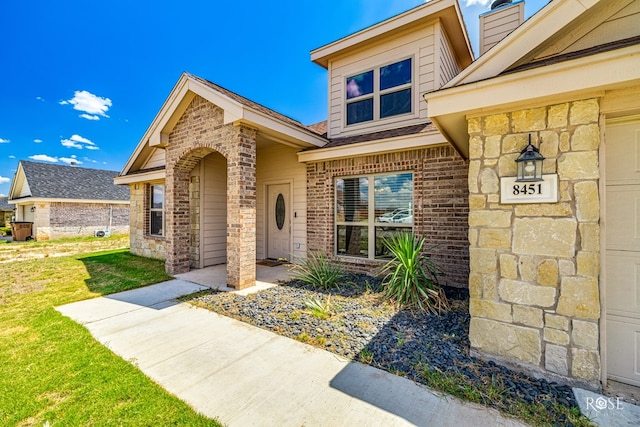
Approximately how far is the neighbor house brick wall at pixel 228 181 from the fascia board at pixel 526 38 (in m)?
3.95

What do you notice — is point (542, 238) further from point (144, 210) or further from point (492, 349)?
point (144, 210)

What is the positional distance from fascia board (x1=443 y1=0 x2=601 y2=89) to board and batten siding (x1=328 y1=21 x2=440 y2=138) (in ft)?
11.3

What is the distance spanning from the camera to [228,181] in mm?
5430

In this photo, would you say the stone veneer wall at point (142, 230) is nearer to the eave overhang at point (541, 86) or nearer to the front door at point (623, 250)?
the eave overhang at point (541, 86)

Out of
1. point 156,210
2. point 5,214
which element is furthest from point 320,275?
point 5,214

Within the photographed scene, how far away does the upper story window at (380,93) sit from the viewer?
250 inches

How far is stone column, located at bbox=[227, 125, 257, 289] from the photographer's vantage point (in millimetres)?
5273

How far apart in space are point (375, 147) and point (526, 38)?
3.31m

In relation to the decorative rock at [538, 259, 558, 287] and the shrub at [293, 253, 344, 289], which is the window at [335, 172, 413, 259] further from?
the decorative rock at [538, 259, 558, 287]

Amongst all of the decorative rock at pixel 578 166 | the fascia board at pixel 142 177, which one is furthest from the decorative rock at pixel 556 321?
the fascia board at pixel 142 177

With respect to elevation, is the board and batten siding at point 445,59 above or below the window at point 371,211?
above

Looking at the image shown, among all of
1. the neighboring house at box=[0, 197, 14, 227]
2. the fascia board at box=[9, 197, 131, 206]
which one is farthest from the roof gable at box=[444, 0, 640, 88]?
the neighboring house at box=[0, 197, 14, 227]

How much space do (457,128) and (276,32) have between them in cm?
1008

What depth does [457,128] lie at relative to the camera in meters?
3.46
